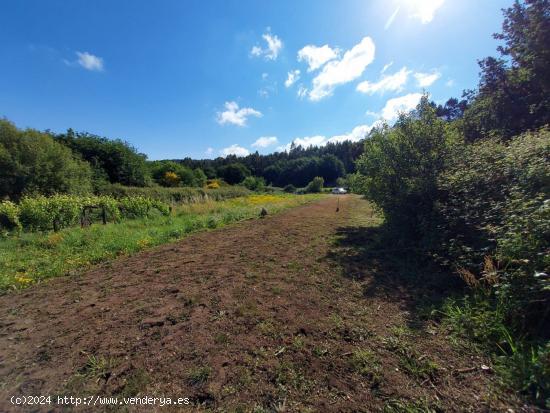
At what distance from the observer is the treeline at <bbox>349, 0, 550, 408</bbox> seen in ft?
7.94

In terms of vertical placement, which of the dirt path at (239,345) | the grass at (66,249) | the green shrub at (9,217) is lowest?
the dirt path at (239,345)

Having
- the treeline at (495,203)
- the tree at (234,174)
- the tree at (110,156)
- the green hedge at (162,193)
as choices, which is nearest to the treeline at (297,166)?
the tree at (234,174)

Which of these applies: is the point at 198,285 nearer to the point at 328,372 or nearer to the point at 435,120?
the point at 328,372

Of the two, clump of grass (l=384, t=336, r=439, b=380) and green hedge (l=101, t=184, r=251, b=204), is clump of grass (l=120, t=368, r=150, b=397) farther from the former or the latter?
green hedge (l=101, t=184, r=251, b=204)

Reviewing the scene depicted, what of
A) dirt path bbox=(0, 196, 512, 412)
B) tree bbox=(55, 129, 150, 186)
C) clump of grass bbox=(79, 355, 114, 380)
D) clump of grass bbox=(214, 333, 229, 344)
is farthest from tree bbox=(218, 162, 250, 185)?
clump of grass bbox=(79, 355, 114, 380)

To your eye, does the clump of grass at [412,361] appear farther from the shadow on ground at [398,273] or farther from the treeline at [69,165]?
the treeline at [69,165]

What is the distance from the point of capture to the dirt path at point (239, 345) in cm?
203

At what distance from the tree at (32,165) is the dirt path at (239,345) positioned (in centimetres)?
1494

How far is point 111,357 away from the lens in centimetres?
247

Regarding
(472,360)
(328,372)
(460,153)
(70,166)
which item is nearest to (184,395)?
(328,372)

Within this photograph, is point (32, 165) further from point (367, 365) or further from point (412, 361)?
point (412, 361)

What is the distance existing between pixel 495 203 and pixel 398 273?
206cm

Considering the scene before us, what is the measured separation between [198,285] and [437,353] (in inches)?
144

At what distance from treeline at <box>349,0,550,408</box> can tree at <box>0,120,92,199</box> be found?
19.2 meters
